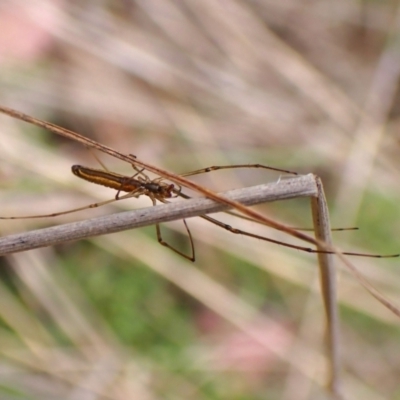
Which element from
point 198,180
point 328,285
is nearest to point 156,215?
point 328,285

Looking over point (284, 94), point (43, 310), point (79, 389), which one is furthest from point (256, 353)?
point (284, 94)

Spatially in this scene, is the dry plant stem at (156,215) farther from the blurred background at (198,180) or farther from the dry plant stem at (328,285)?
the blurred background at (198,180)

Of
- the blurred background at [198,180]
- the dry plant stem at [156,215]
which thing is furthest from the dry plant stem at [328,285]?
the blurred background at [198,180]

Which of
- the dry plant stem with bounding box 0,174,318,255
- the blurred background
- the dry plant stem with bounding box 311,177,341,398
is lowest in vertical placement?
the dry plant stem with bounding box 0,174,318,255

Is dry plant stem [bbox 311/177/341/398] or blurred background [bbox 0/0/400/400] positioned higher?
blurred background [bbox 0/0/400/400]

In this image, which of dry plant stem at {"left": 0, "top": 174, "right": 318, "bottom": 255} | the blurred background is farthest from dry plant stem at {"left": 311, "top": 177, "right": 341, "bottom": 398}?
the blurred background

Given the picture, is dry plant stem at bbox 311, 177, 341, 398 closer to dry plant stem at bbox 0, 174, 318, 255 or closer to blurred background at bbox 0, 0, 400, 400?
dry plant stem at bbox 0, 174, 318, 255

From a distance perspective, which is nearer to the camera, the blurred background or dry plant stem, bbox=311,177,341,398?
dry plant stem, bbox=311,177,341,398
